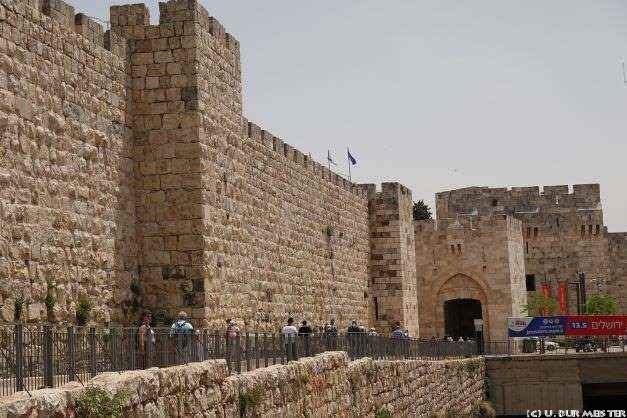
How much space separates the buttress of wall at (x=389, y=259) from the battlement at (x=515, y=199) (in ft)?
51.6

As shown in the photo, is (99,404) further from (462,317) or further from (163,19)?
(462,317)

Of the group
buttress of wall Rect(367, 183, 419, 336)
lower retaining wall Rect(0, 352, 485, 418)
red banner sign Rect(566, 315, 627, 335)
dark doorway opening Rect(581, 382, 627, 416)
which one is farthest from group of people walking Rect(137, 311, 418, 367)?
red banner sign Rect(566, 315, 627, 335)

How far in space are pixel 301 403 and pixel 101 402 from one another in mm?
4960

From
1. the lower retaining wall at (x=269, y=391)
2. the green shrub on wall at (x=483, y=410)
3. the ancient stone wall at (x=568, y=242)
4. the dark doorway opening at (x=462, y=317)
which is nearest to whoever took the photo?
the lower retaining wall at (x=269, y=391)

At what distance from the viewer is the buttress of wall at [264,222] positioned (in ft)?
48.6

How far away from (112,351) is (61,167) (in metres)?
4.35

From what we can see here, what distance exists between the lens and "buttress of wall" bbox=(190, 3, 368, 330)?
14827 millimetres

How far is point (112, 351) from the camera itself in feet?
28.1

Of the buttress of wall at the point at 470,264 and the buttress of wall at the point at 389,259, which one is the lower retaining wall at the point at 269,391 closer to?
the buttress of wall at the point at 389,259

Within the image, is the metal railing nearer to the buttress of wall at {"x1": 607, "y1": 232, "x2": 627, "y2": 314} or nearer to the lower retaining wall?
the lower retaining wall

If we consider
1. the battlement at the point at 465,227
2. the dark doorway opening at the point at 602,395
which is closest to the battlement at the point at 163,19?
the dark doorway opening at the point at 602,395

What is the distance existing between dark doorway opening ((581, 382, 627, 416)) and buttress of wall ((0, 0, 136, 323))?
1861 centimetres

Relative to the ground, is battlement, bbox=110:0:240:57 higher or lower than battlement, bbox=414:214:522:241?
higher

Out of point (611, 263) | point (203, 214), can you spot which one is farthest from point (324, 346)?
point (611, 263)
